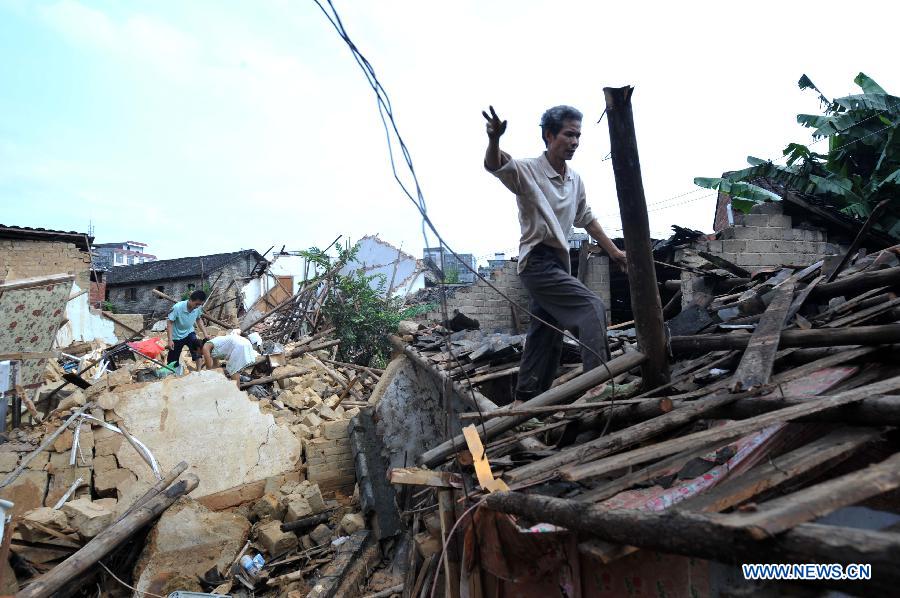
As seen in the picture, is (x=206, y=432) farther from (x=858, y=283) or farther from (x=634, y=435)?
(x=858, y=283)

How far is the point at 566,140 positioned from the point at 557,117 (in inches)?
6.2

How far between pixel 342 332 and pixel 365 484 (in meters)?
7.86

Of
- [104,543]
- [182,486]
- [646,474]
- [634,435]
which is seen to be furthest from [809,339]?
[182,486]

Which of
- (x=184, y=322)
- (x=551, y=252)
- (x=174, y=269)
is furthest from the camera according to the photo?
(x=174, y=269)

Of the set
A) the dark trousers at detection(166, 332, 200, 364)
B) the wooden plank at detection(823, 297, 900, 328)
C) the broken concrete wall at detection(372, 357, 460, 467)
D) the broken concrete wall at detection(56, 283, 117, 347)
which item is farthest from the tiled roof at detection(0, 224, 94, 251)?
the wooden plank at detection(823, 297, 900, 328)

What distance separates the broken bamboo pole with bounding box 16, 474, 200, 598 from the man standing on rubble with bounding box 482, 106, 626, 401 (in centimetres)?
418

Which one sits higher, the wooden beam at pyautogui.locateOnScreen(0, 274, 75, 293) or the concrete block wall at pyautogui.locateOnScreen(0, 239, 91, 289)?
the concrete block wall at pyautogui.locateOnScreen(0, 239, 91, 289)

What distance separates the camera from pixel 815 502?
4.45 ft

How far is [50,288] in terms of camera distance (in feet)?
22.2

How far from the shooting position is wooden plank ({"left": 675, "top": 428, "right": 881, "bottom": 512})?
1727mm

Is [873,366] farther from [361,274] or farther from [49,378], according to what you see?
[361,274]

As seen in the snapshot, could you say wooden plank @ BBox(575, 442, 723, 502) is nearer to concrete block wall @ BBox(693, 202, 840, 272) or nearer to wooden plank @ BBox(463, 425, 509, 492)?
wooden plank @ BBox(463, 425, 509, 492)

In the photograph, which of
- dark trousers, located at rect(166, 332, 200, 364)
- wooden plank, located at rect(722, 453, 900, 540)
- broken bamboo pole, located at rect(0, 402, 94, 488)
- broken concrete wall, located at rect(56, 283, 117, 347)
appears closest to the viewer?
wooden plank, located at rect(722, 453, 900, 540)

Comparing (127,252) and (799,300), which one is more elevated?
(127,252)
